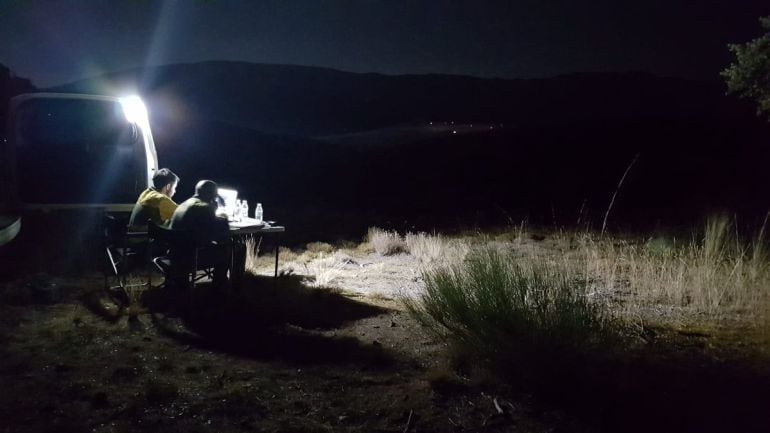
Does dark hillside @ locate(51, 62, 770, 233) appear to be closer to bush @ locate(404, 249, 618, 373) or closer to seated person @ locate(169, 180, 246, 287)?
seated person @ locate(169, 180, 246, 287)

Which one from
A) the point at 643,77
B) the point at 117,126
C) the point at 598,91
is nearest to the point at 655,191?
the point at 117,126

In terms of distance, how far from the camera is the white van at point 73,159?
24.7 ft

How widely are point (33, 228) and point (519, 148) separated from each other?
1262 inches

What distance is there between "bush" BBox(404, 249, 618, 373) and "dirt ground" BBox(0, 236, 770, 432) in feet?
0.64

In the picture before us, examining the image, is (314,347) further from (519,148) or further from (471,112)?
(471,112)

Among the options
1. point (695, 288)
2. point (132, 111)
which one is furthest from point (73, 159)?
point (695, 288)

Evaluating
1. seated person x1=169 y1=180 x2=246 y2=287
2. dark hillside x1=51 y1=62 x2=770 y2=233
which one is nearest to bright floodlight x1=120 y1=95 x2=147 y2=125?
seated person x1=169 y1=180 x2=246 y2=287

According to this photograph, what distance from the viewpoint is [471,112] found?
71500 mm

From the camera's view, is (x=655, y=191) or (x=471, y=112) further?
(x=471, y=112)

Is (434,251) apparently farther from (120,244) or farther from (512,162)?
(512,162)

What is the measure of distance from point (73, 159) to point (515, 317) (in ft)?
19.6

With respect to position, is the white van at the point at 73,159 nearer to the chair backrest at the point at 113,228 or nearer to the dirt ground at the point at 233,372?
the chair backrest at the point at 113,228

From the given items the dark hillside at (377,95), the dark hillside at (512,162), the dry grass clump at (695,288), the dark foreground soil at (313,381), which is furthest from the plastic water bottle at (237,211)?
the dark hillside at (377,95)

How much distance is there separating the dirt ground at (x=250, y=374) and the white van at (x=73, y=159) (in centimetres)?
154
